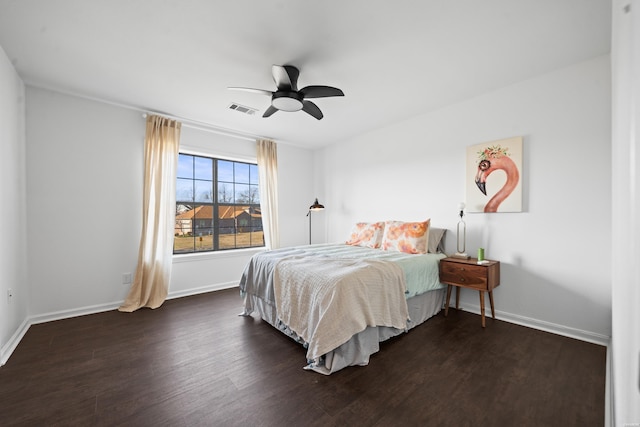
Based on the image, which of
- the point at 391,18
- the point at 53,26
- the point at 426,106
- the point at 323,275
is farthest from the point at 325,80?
the point at 53,26

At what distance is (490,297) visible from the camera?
2.91 m

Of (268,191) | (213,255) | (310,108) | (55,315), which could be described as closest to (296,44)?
(310,108)

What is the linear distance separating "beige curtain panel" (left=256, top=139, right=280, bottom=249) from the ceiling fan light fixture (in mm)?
2107

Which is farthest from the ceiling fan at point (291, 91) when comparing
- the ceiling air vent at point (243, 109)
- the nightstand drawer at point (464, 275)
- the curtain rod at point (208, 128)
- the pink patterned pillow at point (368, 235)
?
the nightstand drawer at point (464, 275)

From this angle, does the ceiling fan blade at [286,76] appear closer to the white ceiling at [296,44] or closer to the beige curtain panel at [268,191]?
the white ceiling at [296,44]

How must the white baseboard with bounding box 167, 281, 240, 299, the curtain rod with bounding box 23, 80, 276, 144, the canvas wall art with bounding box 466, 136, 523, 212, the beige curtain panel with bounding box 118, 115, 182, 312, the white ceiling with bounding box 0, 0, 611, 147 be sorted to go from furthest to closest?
the white baseboard with bounding box 167, 281, 240, 299 < the beige curtain panel with bounding box 118, 115, 182, 312 < the curtain rod with bounding box 23, 80, 276, 144 < the canvas wall art with bounding box 466, 136, 523, 212 < the white ceiling with bounding box 0, 0, 611, 147

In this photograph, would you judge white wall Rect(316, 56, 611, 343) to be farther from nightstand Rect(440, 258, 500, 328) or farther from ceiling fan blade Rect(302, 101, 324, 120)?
ceiling fan blade Rect(302, 101, 324, 120)

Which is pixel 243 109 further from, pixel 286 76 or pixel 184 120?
pixel 286 76

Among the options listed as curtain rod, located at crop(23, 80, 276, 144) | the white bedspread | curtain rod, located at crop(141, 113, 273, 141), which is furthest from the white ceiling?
the white bedspread

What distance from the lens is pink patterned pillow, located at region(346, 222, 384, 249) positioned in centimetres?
386

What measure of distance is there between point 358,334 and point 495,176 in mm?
2374

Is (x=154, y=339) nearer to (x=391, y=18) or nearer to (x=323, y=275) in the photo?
(x=323, y=275)

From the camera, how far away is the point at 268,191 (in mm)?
4715

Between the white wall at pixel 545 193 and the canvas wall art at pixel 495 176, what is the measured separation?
8 centimetres
